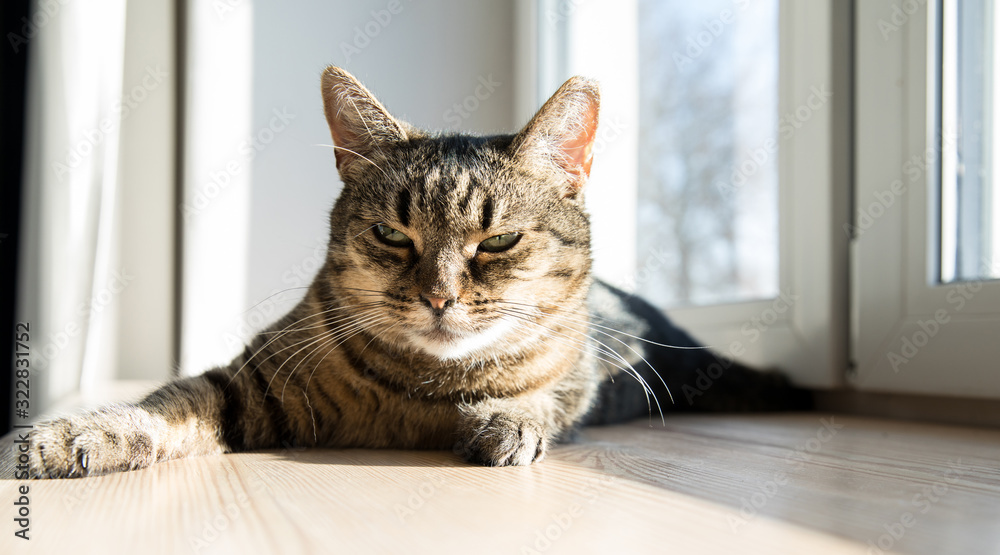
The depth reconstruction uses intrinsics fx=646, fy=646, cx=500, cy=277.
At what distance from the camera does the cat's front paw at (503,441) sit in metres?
0.91

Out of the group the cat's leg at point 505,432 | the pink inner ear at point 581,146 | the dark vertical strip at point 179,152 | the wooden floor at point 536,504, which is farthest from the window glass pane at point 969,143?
the dark vertical strip at point 179,152

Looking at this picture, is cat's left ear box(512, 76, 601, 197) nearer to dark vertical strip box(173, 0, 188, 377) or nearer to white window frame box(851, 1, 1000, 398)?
white window frame box(851, 1, 1000, 398)

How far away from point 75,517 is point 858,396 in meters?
1.69

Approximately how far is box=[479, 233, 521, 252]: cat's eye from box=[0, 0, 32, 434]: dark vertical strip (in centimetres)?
117

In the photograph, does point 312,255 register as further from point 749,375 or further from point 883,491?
point 883,491

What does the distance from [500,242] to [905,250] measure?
3.38 ft

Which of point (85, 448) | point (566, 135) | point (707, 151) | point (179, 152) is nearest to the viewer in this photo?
point (85, 448)

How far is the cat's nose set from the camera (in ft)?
3.11

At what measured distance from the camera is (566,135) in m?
1.15

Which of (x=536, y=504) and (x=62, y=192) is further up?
(x=62, y=192)

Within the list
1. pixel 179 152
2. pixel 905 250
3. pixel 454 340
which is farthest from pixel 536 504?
pixel 179 152

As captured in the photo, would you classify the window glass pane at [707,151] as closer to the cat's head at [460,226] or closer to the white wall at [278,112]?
the white wall at [278,112]

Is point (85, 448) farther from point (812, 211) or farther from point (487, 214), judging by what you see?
point (812, 211)

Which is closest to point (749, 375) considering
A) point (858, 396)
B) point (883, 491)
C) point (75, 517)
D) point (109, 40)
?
point (858, 396)
